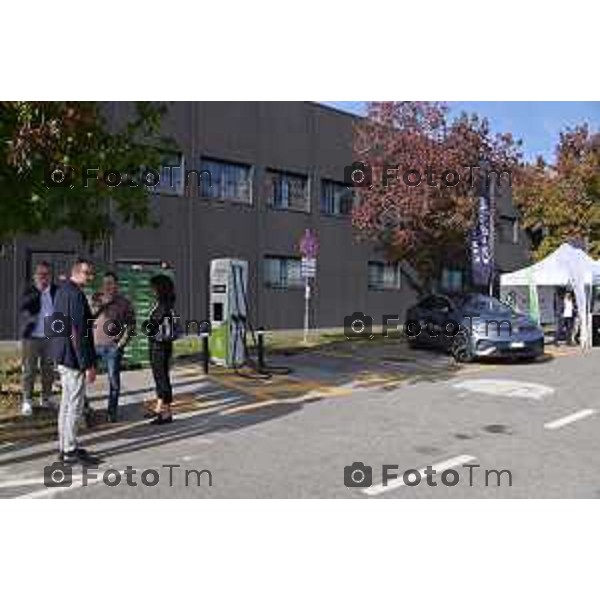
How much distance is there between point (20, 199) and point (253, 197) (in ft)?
51.6

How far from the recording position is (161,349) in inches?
343

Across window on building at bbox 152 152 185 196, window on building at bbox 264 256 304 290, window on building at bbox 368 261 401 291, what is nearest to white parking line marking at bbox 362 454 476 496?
window on building at bbox 152 152 185 196

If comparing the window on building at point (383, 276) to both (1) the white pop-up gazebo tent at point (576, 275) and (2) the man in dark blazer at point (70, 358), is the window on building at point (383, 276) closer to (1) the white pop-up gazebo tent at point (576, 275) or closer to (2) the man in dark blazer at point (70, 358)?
(1) the white pop-up gazebo tent at point (576, 275)

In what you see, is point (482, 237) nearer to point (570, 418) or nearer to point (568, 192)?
point (568, 192)

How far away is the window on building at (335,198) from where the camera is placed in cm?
2722

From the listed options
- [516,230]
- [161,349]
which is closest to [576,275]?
[161,349]

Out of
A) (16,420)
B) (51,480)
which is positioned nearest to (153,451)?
(51,480)

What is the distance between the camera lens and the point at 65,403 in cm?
683

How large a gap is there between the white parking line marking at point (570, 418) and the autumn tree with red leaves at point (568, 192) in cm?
2030

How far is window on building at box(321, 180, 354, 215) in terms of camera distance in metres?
27.2

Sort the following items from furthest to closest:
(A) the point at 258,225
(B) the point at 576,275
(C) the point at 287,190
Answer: (C) the point at 287,190 → (A) the point at 258,225 → (B) the point at 576,275

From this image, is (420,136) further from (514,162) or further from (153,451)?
(153,451)

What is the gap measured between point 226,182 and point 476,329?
11192 millimetres

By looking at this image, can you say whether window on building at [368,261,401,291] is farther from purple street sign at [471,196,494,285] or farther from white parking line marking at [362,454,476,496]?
white parking line marking at [362,454,476,496]
